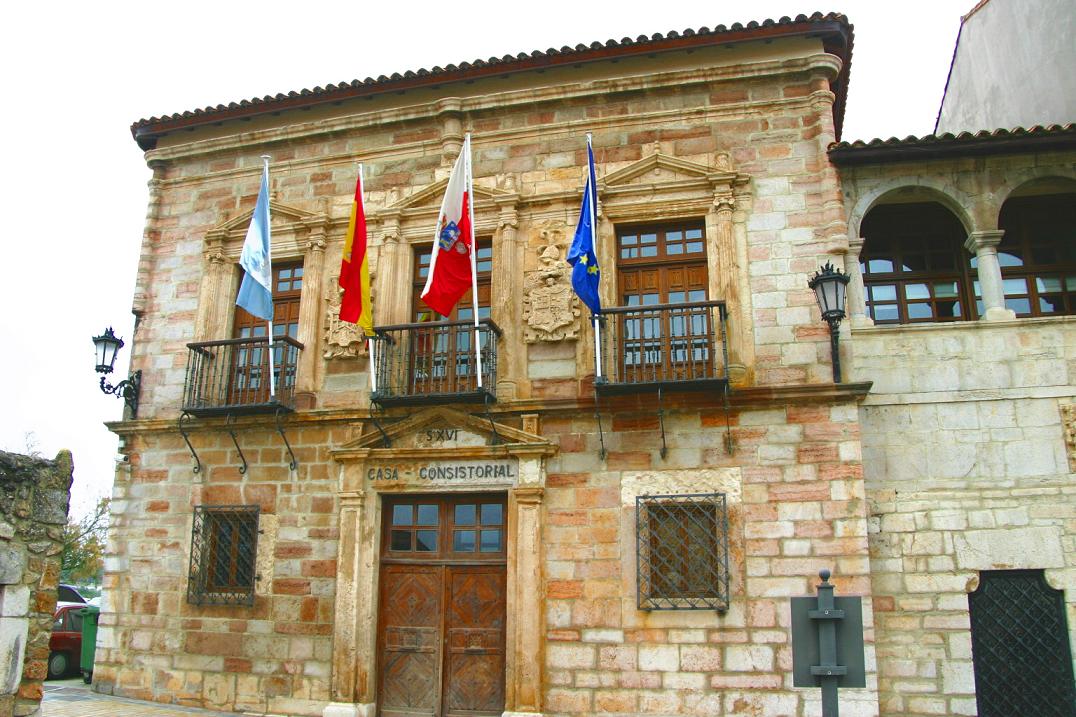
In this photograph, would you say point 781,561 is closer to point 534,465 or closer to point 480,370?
point 534,465

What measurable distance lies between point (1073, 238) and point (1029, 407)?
8.22ft

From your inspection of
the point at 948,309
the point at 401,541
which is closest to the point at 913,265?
the point at 948,309

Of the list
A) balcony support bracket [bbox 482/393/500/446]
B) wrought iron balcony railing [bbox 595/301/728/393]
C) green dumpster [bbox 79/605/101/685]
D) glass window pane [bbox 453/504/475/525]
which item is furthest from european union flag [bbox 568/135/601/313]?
green dumpster [bbox 79/605/101/685]

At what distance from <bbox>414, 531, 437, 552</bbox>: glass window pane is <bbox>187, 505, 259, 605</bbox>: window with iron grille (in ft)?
6.70

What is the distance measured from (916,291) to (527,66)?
18.1ft

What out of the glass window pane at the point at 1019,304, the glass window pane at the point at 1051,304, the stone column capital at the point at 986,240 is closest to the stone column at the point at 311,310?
the stone column capital at the point at 986,240

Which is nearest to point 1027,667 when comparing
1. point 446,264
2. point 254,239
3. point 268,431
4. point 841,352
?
point 841,352

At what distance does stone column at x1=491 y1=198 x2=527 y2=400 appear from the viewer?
10.3m

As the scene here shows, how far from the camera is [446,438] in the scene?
404 inches

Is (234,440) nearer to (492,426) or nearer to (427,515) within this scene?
(427,515)

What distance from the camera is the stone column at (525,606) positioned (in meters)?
9.29

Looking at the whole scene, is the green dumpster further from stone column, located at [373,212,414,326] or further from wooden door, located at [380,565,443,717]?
stone column, located at [373,212,414,326]

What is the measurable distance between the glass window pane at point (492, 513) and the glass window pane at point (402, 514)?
0.92 m

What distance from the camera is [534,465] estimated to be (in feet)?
32.5
